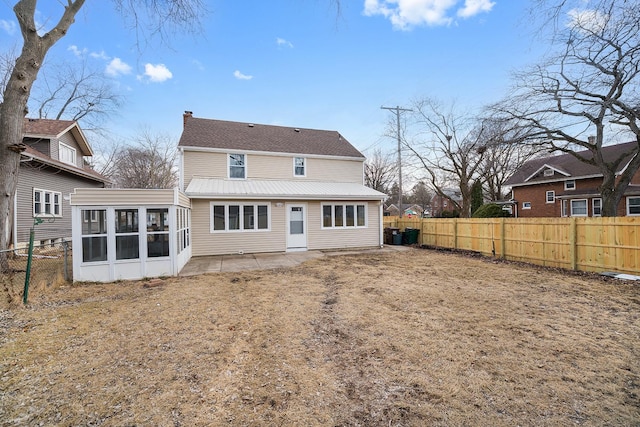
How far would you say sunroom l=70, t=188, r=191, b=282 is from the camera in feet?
24.9

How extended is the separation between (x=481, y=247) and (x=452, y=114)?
14.6m

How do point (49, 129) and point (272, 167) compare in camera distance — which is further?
point (49, 129)

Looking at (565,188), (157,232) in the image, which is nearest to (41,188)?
(157,232)

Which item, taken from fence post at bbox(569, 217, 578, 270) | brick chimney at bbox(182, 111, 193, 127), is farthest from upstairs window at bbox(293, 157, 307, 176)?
fence post at bbox(569, 217, 578, 270)

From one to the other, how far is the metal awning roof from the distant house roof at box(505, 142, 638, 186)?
702 inches

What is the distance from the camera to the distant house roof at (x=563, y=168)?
21642mm

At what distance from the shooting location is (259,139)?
49.6 feet

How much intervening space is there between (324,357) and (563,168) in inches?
1148

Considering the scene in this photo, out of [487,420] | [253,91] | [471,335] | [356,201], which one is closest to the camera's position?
[487,420]

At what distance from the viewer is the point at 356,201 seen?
46.2 ft

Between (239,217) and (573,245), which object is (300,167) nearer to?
(239,217)

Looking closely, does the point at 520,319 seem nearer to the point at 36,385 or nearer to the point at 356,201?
the point at 36,385

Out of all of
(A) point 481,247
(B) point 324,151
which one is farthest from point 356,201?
(A) point 481,247

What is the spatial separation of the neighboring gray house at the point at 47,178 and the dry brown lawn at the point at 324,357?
9.05 metres
